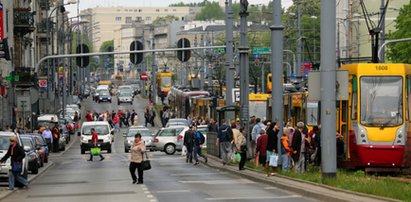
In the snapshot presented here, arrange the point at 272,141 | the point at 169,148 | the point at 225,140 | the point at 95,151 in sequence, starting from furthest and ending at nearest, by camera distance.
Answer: the point at 169,148, the point at 95,151, the point at 225,140, the point at 272,141

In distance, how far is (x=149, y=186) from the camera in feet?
110

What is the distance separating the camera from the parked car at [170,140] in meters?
63.6

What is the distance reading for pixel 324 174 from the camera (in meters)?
29.9

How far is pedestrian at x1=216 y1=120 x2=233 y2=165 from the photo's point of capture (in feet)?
145

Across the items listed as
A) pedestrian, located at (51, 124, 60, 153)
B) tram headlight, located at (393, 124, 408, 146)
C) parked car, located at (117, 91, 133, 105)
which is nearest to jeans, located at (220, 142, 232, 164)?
tram headlight, located at (393, 124, 408, 146)

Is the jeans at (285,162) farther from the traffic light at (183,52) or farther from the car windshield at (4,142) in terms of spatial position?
the traffic light at (183,52)

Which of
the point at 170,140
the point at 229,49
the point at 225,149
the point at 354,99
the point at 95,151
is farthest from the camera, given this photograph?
the point at 170,140

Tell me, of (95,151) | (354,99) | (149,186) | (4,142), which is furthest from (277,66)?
(95,151)

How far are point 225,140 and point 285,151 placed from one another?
8.59m

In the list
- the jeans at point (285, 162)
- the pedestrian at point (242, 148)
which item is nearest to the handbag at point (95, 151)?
the pedestrian at point (242, 148)

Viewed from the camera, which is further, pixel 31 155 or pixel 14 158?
pixel 31 155

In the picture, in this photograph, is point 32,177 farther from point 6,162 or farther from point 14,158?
point 14,158

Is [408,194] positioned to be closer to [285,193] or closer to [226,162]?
[285,193]

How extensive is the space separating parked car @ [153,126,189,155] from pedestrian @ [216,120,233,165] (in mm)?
17950
